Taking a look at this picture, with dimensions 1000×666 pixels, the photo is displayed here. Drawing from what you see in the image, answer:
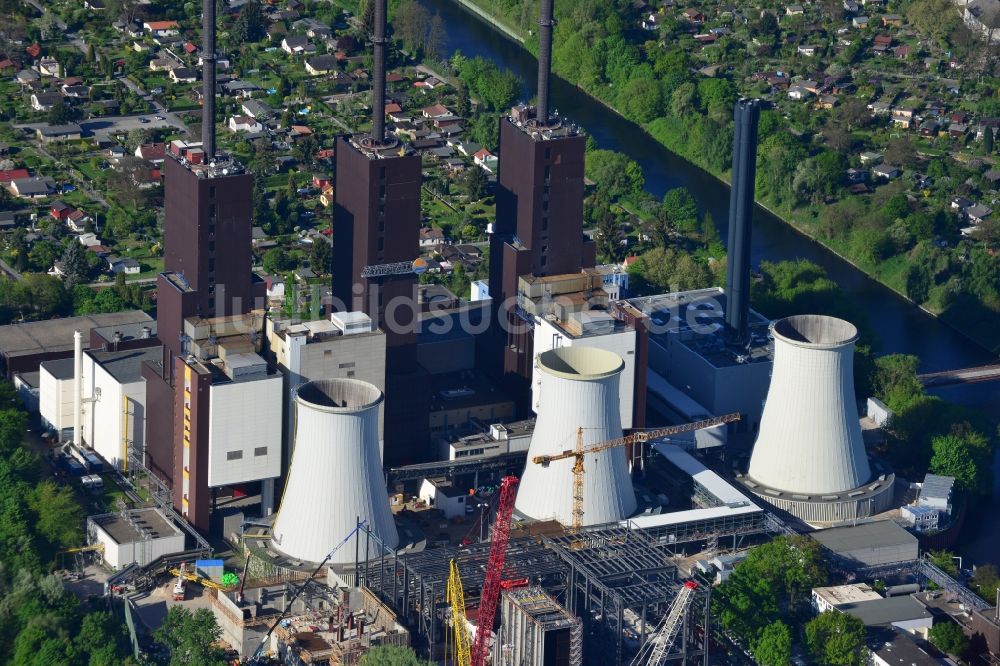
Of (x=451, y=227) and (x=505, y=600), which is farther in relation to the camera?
(x=451, y=227)

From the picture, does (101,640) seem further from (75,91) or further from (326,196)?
(75,91)

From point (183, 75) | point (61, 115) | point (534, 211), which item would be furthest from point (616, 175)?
point (534, 211)

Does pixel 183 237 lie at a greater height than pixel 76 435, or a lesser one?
greater

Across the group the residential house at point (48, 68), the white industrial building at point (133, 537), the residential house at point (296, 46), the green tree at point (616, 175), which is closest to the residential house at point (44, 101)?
the residential house at point (48, 68)

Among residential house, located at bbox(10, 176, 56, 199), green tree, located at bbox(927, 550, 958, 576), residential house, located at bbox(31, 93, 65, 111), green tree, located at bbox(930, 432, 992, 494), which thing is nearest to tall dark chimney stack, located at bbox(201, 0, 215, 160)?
green tree, located at bbox(927, 550, 958, 576)

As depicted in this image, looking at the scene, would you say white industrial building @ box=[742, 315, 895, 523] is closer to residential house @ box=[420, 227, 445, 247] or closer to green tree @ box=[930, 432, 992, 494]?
green tree @ box=[930, 432, 992, 494]

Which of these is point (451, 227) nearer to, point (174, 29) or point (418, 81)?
point (418, 81)

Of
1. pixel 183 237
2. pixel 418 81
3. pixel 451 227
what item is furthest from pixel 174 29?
pixel 183 237

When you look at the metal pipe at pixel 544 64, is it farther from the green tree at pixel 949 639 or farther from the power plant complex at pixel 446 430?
the green tree at pixel 949 639
